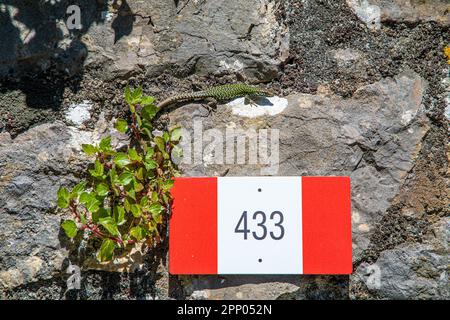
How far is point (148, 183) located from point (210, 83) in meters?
0.57

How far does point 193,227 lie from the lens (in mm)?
2367

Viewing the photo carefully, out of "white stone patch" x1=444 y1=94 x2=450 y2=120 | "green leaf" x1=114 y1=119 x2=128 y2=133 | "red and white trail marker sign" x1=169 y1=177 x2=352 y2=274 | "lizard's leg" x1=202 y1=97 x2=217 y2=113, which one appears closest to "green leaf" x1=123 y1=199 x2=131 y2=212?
"red and white trail marker sign" x1=169 y1=177 x2=352 y2=274

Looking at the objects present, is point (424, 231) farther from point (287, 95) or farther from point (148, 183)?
point (148, 183)

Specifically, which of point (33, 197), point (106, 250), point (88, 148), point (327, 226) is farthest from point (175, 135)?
point (327, 226)

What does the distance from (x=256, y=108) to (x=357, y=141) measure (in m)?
0.50

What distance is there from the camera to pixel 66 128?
2414mm

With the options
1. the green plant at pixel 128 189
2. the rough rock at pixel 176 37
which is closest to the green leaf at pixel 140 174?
the green plant at pixel 128 189

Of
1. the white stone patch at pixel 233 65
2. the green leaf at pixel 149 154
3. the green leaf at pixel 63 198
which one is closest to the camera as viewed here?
the green leaf at pixel 63 198

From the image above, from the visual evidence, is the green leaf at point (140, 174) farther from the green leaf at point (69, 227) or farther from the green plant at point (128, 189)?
the green leaf at point (69, 227)

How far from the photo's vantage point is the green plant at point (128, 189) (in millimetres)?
2303

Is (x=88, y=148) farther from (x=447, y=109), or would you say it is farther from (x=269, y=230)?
(x=447, y=109)

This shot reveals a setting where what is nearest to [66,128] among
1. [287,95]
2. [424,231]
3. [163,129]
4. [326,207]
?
[163,129]

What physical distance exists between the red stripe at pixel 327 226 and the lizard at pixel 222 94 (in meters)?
0.49

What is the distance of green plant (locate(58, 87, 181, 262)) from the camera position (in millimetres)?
2303
